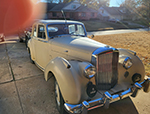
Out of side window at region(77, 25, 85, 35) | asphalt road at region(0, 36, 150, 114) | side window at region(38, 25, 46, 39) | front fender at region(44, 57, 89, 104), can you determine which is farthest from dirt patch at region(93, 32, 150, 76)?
side window at region(38, 25, 46, 39)

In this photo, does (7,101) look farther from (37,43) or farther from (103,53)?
(103,53)

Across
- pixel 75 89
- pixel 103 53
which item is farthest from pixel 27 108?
pixel 103 53

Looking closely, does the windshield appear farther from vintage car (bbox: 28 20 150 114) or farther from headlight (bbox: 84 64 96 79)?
headlight (bbox: 84 64 96 79)

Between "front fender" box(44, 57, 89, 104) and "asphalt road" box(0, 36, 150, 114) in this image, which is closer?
"front fender" box(44, 57, 89, 104)

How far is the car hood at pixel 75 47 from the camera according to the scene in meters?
2.55

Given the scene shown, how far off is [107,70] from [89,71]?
528 mm

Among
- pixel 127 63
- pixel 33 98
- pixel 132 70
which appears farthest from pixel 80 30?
pixel 33 98

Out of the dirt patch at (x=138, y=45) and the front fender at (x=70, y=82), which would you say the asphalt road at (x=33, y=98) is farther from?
the dirt patch at (x=138, y=45)

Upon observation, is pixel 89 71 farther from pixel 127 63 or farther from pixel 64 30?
pixel 64 30

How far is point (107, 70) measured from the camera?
2.48 metres

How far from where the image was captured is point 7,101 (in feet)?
9.57

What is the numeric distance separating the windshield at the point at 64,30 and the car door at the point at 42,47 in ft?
0.69

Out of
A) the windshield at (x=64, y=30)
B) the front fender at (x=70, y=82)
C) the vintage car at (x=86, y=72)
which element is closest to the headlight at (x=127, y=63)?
the vintage car at (x=86, y=72)

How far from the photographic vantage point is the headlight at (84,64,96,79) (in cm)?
214
